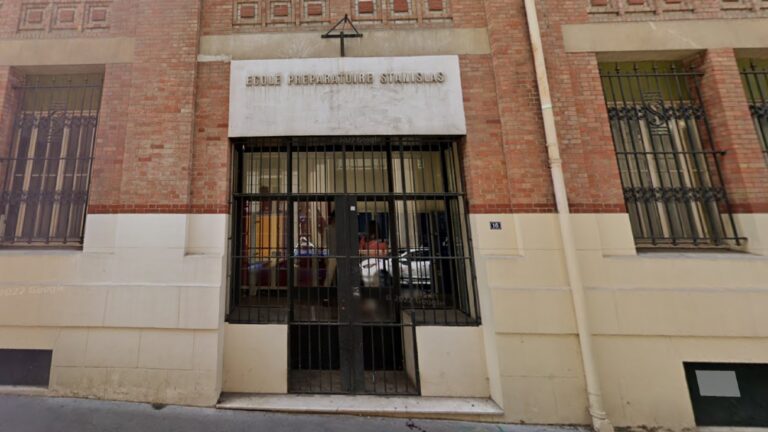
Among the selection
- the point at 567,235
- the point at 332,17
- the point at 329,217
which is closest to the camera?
the point at 567,235

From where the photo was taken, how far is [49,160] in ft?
16.1

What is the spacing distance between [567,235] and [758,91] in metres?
4.35

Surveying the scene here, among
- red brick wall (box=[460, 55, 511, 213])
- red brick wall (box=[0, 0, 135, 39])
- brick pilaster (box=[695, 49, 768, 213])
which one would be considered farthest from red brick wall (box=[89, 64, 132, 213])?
brick pilaster (box=[695, 49, 768, 213])

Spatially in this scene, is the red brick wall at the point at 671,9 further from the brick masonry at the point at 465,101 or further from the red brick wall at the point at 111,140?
the red brick wall at the point at 111,140

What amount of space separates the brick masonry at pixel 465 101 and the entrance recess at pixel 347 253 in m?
0.62

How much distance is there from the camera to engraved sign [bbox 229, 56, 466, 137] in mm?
4617

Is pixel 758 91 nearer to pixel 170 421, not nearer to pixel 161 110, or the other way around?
pixel 161 110

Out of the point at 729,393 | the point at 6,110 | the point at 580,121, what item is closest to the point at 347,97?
the point at 580,121


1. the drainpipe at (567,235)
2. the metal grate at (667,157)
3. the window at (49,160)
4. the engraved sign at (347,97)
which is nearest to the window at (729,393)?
the drainpipe at (567,235)

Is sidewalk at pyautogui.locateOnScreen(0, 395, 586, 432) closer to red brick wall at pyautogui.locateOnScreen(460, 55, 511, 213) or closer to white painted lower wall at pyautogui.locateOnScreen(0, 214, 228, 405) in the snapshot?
white painted lower wall at pyautogui.locateOnScreen(0, 214, 228, 405)

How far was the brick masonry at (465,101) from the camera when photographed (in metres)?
4.40

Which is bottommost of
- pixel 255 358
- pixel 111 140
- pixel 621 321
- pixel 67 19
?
pixel 255 358

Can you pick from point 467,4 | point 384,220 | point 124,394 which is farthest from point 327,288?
point 467,4

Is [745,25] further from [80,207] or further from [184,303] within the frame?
[80,207]
